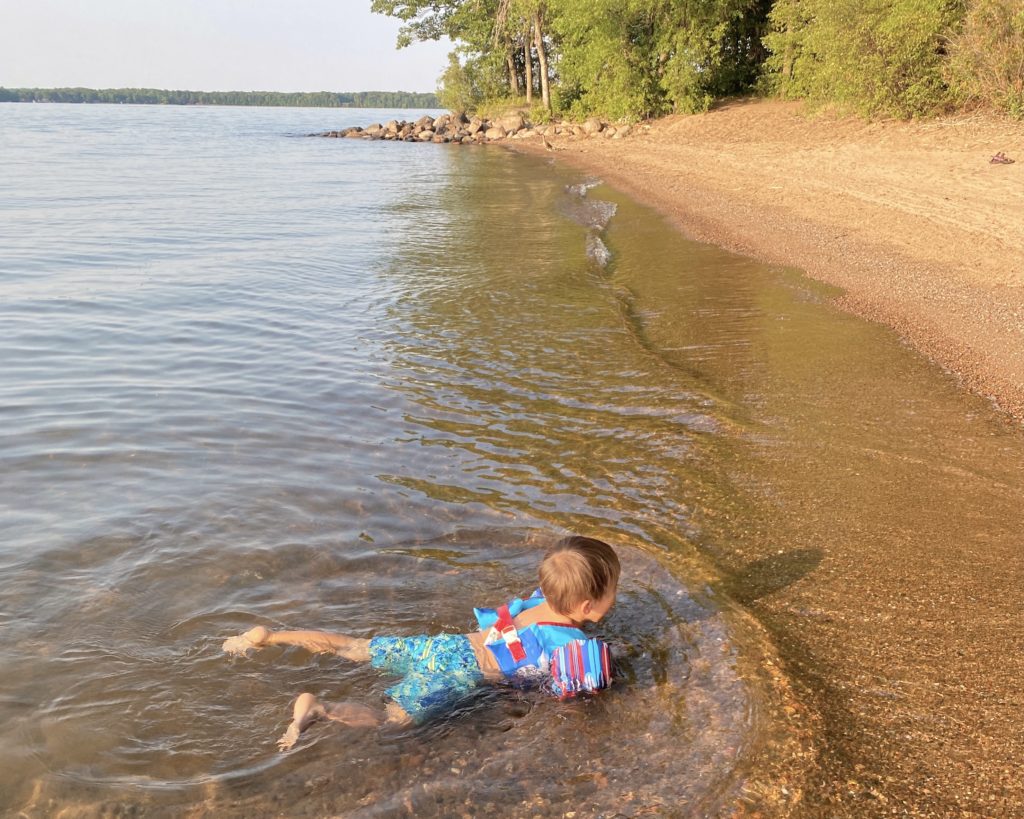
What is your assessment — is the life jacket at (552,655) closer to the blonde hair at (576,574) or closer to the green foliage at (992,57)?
the blonde hair at (576,574)

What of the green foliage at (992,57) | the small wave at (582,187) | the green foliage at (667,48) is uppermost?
the green foliage at (667,48)

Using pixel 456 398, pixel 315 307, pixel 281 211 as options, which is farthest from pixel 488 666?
pixel 281 211

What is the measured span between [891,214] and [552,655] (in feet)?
47.1

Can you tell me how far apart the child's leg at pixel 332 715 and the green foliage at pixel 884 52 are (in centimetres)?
2438

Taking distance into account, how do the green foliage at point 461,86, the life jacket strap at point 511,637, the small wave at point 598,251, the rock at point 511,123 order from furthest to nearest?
1. the green foliage at point 461,86
2. the rock at point 511,123
3. the small wave at point 598,251
4. the life jacket strap at point 511,637

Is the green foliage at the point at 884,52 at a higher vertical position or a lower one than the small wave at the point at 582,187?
higher

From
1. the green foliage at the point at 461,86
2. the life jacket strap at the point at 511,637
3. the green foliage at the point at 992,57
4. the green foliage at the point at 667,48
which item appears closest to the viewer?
the life jacket strap at the point at 511,637

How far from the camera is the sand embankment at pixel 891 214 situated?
927cm

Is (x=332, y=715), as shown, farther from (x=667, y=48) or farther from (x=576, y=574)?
(x=667, y=48)

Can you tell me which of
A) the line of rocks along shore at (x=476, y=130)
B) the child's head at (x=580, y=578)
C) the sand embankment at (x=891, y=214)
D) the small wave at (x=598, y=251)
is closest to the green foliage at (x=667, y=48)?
the line of rocks along shore at (x=476, y=130)

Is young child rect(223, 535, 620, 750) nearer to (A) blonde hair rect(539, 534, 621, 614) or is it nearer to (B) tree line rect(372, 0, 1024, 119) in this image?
(A) blonde hair rect(539, 534, 621, 614)

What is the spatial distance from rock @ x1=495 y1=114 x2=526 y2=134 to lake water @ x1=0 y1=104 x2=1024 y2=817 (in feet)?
133

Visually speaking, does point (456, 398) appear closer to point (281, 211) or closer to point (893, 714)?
point (893, 714)

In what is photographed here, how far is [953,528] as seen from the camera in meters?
4.99
